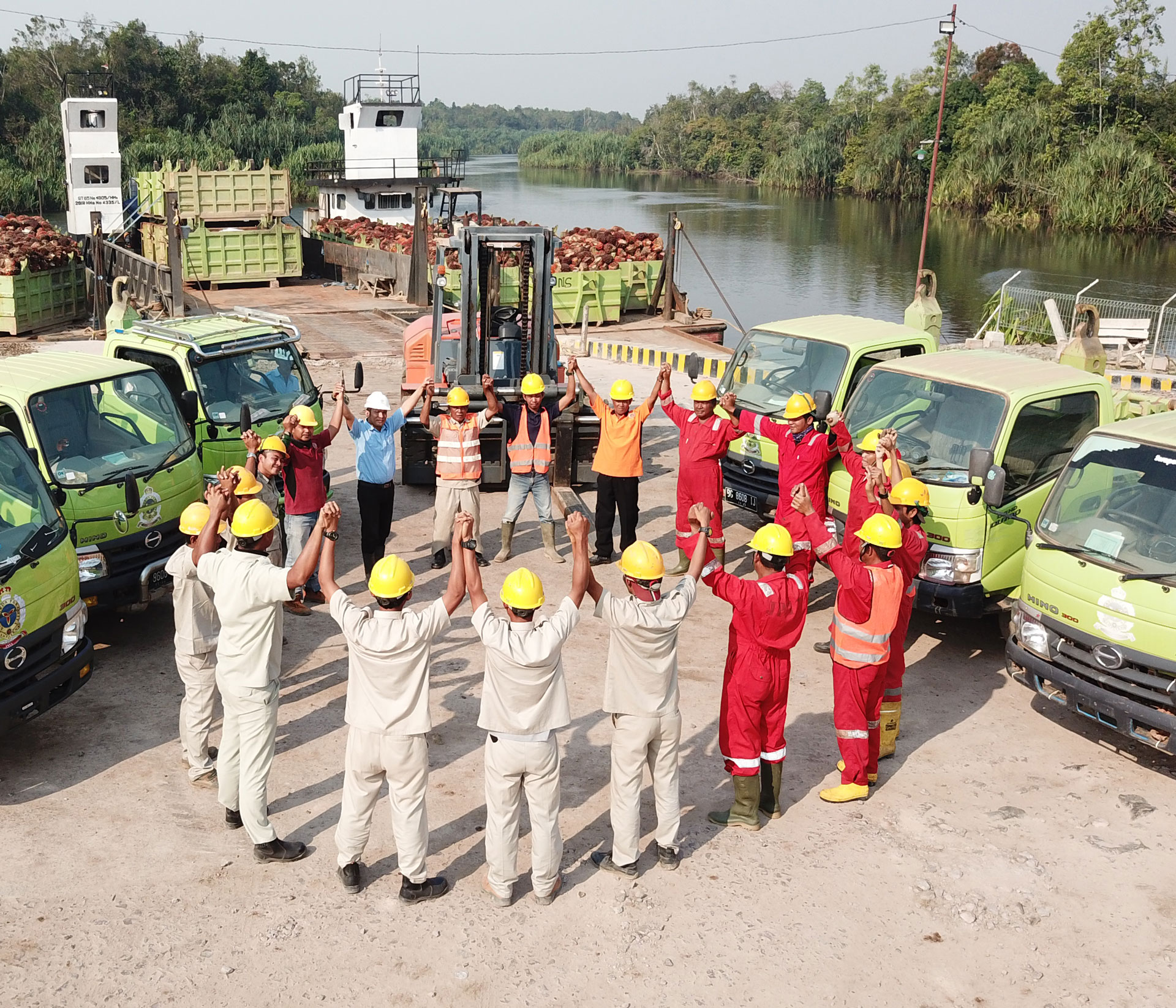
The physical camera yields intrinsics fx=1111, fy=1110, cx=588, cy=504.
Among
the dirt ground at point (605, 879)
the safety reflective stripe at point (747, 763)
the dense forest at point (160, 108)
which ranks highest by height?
the dense forest at point (160, 108)

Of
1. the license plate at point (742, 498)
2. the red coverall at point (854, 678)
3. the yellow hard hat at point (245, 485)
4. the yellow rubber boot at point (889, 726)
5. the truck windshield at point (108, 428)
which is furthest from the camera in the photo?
the license plate at point (742, 498)

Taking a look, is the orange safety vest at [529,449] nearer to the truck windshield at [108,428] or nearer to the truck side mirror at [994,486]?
the truck windshield at [108,428]

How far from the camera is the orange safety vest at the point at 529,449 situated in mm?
9461

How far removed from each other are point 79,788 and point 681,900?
340 cm

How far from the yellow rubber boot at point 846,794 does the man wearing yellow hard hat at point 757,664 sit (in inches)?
16.9

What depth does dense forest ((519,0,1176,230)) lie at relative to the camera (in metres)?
44.7

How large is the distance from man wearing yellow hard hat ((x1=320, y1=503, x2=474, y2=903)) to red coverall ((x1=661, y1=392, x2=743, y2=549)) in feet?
12.4

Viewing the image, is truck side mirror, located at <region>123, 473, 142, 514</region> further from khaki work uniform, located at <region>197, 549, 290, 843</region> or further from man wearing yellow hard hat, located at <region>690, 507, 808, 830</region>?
man wearing yellow hard hat, located at <region>690, 507, 808, 830</region>

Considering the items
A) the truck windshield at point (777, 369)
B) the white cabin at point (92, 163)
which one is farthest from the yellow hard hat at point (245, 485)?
the white cabin at point (92, 163)

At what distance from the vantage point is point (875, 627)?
235 inches

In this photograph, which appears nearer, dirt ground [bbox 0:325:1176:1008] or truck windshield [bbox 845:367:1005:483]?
dirt ground [bbox 0:325:1176:1008]

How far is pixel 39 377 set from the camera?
7961 mm

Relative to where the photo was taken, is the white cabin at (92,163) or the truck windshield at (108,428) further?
the white cabin at (92,163)

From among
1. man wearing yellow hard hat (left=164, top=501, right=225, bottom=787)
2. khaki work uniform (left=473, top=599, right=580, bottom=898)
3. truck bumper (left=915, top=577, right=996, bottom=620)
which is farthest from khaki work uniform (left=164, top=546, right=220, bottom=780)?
truck bumper (left=915, top=577, right=996, bottom=620)
